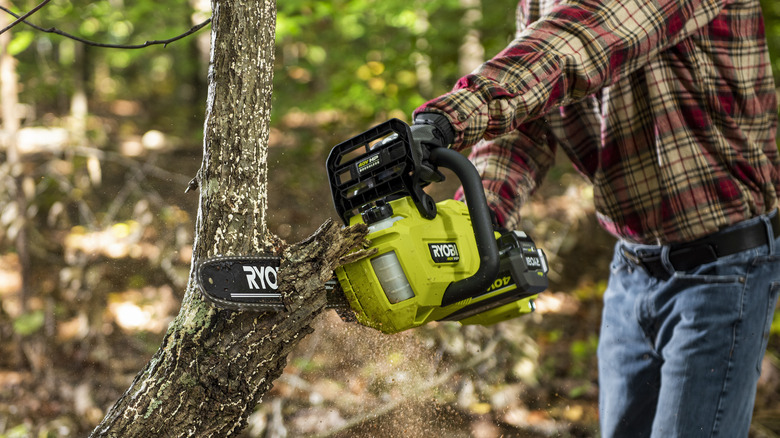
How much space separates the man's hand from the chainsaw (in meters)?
0.01

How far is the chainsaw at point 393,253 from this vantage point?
1.26m

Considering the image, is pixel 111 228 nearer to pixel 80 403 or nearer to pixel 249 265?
pixel 80 403

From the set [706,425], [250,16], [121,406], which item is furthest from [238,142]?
[706,425]

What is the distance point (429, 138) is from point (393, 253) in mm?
281

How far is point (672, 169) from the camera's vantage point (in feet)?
5.57

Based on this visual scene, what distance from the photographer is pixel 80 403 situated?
3131 millimetres

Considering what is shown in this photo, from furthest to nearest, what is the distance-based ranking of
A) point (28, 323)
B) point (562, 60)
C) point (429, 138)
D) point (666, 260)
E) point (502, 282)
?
1. point (28, 323)
2. point (666, 260)
3. point (502, 282)
4. point (562, 60)
5. point (429, 138)

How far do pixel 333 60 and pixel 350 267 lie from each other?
441cm

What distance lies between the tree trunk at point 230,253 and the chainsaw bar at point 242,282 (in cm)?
4

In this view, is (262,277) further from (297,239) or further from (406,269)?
(297,239)

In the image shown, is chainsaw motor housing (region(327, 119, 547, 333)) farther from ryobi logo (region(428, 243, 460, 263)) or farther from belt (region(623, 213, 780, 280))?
belt (region(623, 213, 780, 280))

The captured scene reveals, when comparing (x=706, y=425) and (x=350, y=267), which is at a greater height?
(x=350, y=267)

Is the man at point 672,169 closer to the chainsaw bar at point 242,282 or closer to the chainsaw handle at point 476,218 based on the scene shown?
the chainsaw handle at point 476,218

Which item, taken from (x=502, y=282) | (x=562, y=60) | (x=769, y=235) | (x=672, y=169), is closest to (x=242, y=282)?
(x=502, y=282)
